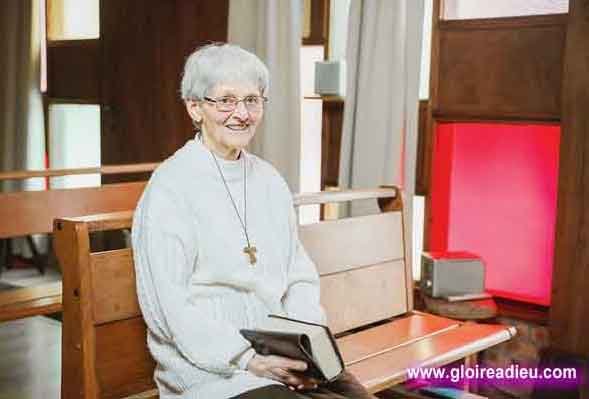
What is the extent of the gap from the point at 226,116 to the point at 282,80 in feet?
5.10

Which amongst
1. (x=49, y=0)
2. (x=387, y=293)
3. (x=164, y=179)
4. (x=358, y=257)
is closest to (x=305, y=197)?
(x=358, y=257)

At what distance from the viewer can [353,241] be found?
288 cm

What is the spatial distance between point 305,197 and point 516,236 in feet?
3.85

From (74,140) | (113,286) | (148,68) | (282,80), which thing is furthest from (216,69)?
(74,140)

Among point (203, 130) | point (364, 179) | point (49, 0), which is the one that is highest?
point (49, 0)

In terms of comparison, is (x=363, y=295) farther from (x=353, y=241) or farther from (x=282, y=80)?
(x=282, y=80)

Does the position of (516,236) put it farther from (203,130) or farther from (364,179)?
(203,130)

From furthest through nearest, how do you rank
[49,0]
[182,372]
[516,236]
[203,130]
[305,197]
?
[49,0]
[516,236]
[305,197]
[203,130]
[182,372]

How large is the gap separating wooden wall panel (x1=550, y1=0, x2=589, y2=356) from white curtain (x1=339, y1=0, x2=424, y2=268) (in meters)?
0.57

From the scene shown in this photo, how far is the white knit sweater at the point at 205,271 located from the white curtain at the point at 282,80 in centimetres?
139

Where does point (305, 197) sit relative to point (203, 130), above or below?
below

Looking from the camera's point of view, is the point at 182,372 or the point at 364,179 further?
the point at 364,179

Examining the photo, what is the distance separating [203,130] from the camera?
2.13 meters

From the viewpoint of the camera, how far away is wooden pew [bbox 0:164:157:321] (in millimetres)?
3103
